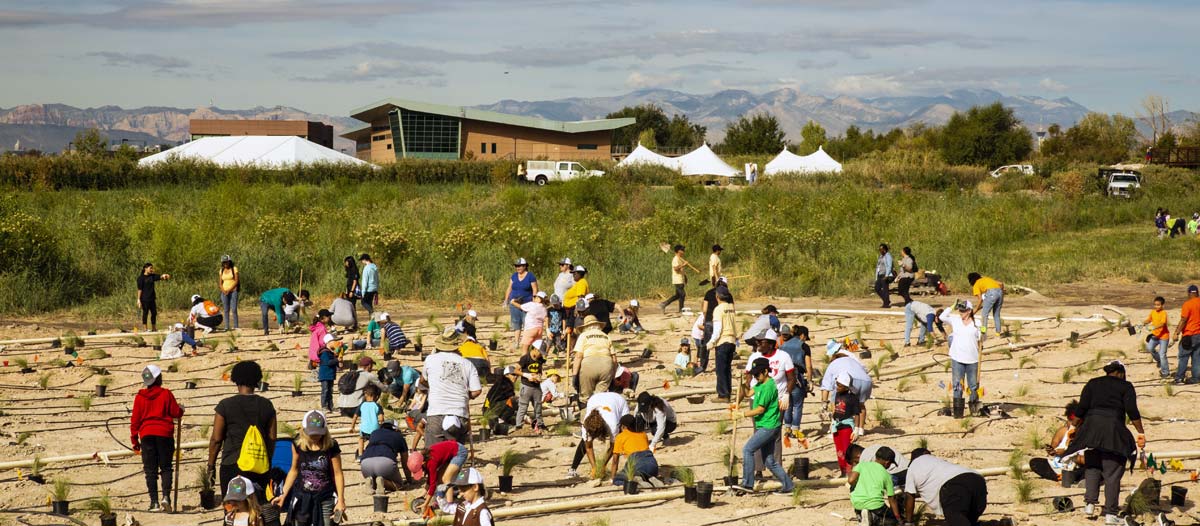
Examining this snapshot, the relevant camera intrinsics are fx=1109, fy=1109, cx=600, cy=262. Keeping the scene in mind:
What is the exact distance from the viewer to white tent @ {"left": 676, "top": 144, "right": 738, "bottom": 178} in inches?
2114

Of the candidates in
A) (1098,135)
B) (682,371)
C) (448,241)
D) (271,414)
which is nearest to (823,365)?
(682,371)

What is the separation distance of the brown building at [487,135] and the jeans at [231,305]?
53.1m

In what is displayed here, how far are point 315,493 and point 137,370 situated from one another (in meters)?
9.84

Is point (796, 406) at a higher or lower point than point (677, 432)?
higher

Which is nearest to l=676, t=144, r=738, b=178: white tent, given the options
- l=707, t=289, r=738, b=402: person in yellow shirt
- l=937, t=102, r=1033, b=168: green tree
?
l=937, t=102, r=1033, b=168: green tree

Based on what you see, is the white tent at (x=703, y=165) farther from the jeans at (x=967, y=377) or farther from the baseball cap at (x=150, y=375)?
the baseball cap at (x=150, y=375)

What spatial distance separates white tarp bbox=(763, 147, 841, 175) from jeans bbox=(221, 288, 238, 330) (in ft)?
120

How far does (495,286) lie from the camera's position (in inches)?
983

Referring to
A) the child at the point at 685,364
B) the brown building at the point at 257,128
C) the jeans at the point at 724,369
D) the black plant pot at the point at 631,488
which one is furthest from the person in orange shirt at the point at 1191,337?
the brown building at the point at 257,128

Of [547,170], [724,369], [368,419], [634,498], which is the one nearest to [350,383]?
[368,419]

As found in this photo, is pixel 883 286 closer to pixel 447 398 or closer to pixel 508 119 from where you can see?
pixel 447 398

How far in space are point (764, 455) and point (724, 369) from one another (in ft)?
12.3

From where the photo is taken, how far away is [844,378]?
11117 millimetres

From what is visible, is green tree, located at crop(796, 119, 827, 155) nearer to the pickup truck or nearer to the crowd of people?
the pickup truck
